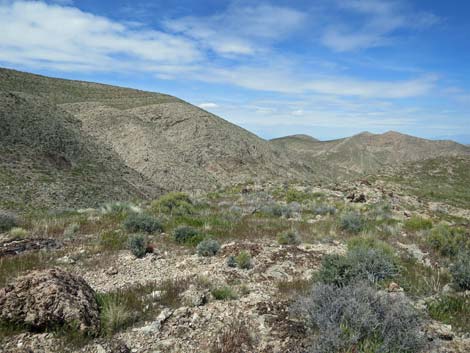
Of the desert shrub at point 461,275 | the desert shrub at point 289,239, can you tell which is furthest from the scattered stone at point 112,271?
the desert shrub at point 461,275

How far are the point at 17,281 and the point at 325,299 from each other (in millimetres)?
4205

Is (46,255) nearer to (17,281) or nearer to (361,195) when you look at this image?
(17,281)

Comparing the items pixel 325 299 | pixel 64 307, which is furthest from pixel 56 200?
pixel 325 299

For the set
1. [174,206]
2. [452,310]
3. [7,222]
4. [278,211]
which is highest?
[452,310]

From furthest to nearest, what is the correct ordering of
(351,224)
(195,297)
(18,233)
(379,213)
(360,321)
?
(379,213) < (351,224) < (18,233) < (195,297) < (360,321)

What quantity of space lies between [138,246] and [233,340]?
14.0ft

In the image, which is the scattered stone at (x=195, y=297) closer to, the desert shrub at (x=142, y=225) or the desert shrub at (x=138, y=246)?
the desert shrub at (x=138, y=246)

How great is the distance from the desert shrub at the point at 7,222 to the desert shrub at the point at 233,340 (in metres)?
8.33

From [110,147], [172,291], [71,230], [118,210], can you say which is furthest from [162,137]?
[172,291]

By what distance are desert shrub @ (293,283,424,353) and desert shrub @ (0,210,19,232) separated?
8.99 meters

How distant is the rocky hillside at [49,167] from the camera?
18469mm

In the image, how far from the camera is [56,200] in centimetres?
1844

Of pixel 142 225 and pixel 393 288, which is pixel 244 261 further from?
pixel 142 225

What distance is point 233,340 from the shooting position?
426cm
